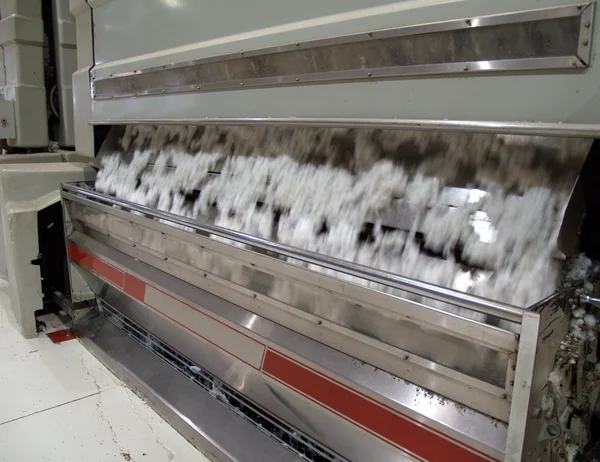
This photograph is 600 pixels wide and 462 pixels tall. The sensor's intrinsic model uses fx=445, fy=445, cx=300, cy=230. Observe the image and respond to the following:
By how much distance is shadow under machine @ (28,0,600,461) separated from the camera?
946 mm

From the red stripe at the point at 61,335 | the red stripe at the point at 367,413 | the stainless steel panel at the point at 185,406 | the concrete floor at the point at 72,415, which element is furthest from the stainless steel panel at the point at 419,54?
the red stripe at the point at 61,335

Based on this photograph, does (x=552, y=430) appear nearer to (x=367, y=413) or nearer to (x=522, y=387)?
(x=522, y=387)

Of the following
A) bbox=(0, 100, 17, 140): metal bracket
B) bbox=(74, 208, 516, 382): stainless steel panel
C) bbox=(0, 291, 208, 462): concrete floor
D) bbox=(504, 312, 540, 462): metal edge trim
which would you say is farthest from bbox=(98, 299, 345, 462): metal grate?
bbox=(0, 100, 17, 140): metal bracket

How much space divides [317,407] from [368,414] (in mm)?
195

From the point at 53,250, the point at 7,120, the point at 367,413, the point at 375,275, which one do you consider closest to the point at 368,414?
the point at 367,413

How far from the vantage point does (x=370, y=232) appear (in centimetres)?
139

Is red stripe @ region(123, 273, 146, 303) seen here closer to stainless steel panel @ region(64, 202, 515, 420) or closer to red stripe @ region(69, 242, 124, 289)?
red stripe @ region(69, 242, 124, 289)

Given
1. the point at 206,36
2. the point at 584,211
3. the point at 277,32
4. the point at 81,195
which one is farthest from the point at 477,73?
the point at 81,195

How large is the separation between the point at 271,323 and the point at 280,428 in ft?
1.41

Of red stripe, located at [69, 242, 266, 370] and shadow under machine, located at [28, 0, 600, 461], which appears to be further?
red stripe, located at [69, 242, 266, 370]

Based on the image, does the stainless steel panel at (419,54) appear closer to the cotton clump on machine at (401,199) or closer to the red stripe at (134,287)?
the cotton clump on machine at (401,199)

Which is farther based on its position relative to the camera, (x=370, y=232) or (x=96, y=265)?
(x=96, y=265)

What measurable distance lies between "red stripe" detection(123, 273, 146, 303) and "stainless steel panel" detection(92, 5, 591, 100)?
926 mm

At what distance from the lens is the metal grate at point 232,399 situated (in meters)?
1.52
